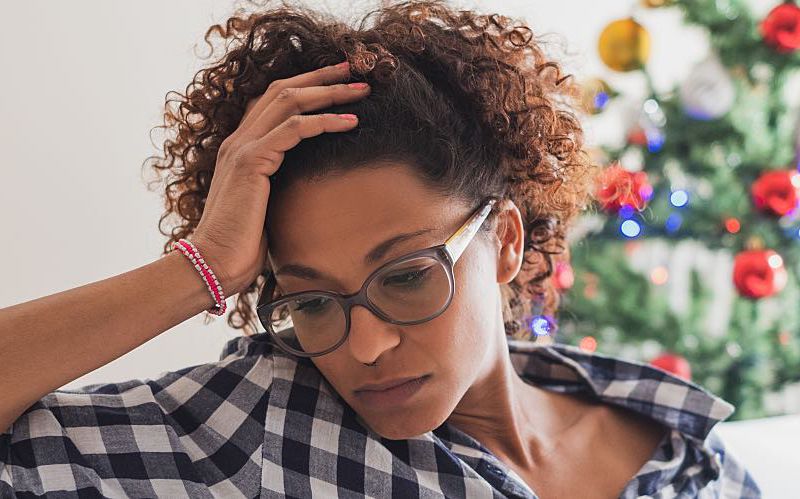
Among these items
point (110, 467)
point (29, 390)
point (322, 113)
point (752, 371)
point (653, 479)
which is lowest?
point (752, 371)

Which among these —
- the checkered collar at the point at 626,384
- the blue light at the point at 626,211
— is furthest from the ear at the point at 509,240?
the blue light at the point at 626,211

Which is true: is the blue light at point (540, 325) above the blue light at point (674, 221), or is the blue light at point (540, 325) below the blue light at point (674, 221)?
above

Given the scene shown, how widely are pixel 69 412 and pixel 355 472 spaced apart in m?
0.36

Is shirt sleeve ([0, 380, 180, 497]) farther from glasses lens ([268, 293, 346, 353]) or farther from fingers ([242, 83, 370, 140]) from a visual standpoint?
fingers ([242, 83, 370, 140])

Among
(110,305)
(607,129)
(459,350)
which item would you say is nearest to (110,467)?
(110,305)

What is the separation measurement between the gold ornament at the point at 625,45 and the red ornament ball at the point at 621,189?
0.30 meters

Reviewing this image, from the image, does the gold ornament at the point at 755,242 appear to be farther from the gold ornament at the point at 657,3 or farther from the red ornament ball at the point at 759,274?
the gold ornament at the point at 657,3

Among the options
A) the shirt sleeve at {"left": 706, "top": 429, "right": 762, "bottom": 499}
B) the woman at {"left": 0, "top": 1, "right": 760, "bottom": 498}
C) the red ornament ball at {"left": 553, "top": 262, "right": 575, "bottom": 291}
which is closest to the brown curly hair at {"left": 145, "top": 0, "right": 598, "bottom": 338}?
the woman at {"left": 0, "top": 1, "right": 760, "bottom": 498}

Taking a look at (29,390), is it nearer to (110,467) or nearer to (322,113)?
(110,467)

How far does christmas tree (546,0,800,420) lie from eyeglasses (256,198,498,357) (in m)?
1.31

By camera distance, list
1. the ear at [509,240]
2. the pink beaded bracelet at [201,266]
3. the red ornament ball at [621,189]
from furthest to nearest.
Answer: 1. the red ornament ball at [621,189]
2. the ear at [509,240]
3. the pink beaded bracelet at [201,266]

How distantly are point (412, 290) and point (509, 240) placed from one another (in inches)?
10.7

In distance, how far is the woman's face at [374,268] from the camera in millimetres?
1149

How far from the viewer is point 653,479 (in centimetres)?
146
